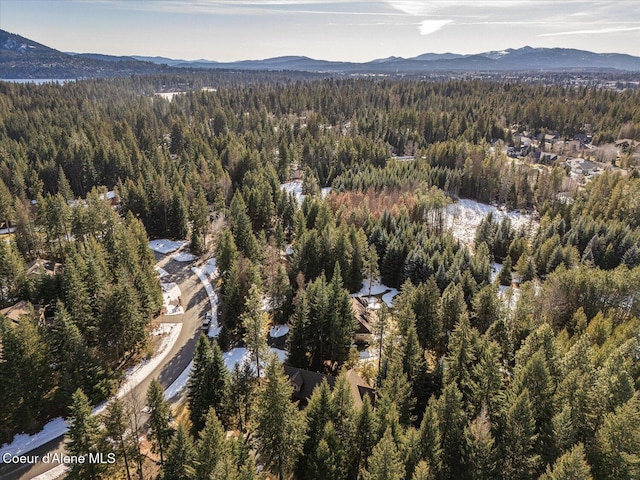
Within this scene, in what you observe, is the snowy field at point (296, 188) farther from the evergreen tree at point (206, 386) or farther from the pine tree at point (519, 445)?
the pine tree at point (519, 445)

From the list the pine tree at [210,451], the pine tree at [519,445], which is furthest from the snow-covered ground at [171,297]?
the pine tree at [519,445]

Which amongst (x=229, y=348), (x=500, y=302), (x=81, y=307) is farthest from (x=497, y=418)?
(x=81, y=307)

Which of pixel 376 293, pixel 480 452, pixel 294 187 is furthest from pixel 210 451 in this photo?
pixel 294 187

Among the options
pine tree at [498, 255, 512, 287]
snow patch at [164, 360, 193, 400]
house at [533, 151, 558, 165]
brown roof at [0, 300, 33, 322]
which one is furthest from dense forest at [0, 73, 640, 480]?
house at [533, 151, 558, 165]

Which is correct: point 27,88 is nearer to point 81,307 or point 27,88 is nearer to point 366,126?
point 366,126

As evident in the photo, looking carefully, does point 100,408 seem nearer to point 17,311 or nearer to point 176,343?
point 176,343

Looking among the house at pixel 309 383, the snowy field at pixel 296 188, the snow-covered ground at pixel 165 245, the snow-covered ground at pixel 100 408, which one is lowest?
the snow-covered ground at pixel 100 408
